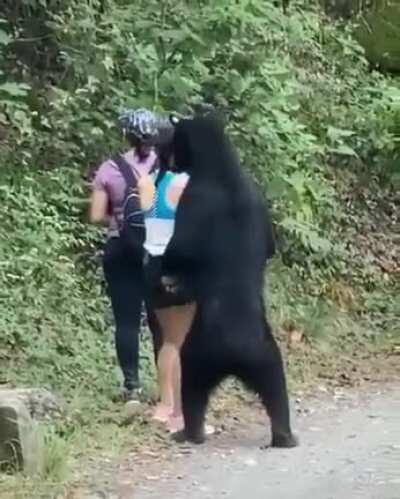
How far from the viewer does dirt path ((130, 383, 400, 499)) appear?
25.4ft

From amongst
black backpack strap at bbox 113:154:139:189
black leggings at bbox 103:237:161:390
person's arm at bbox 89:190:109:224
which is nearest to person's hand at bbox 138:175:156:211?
black backpack strap at bbox 113:154:139:189

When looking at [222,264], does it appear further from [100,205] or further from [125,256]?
[100,205]

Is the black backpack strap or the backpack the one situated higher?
the black backpack strap

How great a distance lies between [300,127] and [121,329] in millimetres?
5221

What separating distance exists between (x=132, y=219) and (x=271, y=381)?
64.2 inches

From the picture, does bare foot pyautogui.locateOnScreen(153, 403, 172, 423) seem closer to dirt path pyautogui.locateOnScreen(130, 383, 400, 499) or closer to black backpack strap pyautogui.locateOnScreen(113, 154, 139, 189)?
dirt path pyautogui.locateOnScreen(130, 383, 400, 499)

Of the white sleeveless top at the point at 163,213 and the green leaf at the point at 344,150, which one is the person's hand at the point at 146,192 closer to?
the white sleeveless top at the point at 163,213

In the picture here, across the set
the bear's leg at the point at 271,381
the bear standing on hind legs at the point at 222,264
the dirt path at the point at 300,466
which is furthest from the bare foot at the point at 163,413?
the bear's leg at the point at 271,381

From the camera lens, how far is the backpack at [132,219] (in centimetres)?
951

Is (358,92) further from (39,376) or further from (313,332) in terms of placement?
(39,376)

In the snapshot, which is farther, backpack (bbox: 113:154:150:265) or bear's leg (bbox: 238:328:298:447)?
backpack (bbox: 113:154:150:265)

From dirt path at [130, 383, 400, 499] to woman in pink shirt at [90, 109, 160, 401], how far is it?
0.94 metres

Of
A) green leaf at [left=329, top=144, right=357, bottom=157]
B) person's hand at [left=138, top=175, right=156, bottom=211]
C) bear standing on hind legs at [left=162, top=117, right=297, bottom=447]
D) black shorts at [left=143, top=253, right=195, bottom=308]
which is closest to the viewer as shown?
bear standing on hind legs at [left=162, top=117, right=297, bottom=447]

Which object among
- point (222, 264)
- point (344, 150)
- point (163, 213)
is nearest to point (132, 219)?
point (163, 213)
